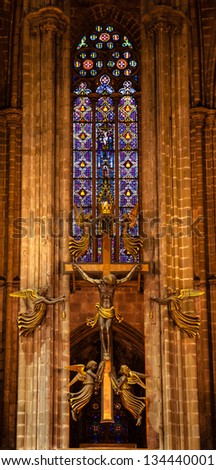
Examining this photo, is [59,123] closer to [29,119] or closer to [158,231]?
[29,119]

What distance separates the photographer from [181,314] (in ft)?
79.1

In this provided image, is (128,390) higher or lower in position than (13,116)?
lower

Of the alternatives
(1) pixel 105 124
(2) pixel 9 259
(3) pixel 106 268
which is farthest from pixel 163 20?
(2) pixel 9 259

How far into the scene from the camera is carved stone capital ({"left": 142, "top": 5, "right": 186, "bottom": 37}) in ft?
85.0

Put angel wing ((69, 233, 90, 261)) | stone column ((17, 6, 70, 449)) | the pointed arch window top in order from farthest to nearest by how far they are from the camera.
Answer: the pointed arch window top < angel wing ((69, 233, 90, 261)) < stone column ((17, 6, 70, 449))

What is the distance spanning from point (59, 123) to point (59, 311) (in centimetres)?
407

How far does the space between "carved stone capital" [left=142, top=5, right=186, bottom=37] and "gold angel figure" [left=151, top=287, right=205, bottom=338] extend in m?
5.84

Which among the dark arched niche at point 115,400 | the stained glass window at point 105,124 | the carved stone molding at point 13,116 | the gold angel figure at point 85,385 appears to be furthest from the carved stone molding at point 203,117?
the gold angel figure at point 85,385

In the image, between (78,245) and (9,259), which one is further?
(9,259)

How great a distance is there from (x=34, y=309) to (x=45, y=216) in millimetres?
2013

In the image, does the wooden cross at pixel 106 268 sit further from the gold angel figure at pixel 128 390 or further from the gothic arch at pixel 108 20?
the gothic arch at pixel 108 20

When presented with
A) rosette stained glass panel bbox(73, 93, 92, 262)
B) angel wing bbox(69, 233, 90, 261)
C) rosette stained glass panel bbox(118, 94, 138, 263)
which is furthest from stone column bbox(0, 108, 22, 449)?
angel wing bbox(69, 233, 90, 261)

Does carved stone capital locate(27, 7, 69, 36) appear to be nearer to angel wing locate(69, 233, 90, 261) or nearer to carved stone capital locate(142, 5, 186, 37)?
carved stone capital locate(142, 5, 186, 37)

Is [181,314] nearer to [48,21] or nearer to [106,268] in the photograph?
[106,268]
